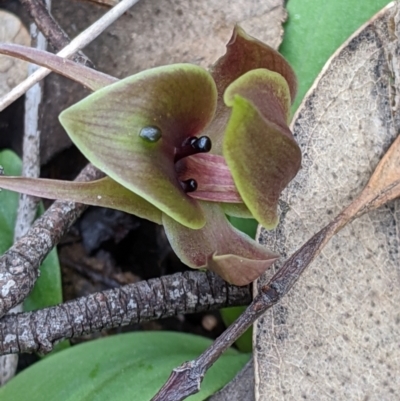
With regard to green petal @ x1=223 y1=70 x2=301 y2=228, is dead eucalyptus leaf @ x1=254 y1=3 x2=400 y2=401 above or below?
below

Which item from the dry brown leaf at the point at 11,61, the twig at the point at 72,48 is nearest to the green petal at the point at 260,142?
the twig at the point at 72,48

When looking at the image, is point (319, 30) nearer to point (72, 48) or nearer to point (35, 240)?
point (72, 48)

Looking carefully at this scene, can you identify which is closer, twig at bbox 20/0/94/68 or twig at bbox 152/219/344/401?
twig at bbox 152/219/344/401

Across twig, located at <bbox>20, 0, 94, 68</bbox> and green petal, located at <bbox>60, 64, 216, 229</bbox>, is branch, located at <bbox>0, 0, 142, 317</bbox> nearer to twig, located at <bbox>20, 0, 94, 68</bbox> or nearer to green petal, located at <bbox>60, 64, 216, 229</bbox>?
twig, located at <bbox>20, 0, 94, 68</bbox>

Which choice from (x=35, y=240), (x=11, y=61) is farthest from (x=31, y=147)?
(x=35, y=240)

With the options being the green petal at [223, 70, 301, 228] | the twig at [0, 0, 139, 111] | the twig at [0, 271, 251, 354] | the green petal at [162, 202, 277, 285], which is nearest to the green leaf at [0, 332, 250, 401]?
the twig at [0, 271, 251, 354]

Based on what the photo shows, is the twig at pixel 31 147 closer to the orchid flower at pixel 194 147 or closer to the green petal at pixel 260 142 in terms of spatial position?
the orchid flower at pixel 194 147

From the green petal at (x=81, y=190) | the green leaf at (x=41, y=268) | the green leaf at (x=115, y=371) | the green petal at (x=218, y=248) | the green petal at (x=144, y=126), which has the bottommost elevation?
the green leaf at (x=115, y=371)

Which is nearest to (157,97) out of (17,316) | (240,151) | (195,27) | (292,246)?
(240,151)
